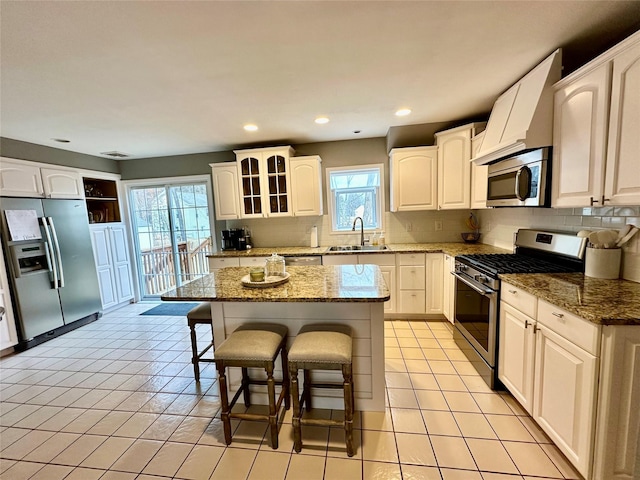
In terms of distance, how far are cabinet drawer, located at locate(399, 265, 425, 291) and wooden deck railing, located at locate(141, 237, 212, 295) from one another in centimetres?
315

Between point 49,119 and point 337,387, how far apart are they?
11.8 ft

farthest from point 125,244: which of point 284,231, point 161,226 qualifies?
point 284,231

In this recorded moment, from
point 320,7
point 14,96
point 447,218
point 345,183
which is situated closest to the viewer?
point 320,7

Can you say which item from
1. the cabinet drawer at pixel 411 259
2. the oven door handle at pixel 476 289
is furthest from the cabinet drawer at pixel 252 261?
the oven door handle at pixel 476 289

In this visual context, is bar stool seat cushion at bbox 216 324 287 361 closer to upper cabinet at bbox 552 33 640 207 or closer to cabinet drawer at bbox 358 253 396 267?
cabinet drawer at bbox 358 253 396 267

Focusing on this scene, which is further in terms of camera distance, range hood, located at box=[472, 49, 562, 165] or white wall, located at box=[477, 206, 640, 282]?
range hood, located at box=[472, 49, 562, 165]

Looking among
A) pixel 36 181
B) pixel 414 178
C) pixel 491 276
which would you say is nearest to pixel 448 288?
pixel 491 276

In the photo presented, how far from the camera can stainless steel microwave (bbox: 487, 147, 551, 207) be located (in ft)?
6.59

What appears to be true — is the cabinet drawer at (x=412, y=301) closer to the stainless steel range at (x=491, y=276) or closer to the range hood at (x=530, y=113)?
the stainless steel range at (x=491, y=276)

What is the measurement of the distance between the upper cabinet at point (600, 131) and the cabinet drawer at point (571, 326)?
0.67 m

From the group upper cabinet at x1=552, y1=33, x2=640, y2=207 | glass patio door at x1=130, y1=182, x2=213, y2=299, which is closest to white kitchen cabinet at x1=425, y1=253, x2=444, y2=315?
upper cabinet at x1=552, y1=33, x2=640, y2=207

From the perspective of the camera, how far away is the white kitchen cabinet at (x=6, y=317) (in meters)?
3.07

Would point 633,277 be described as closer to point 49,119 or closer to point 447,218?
point 447,218

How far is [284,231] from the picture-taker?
430cm
